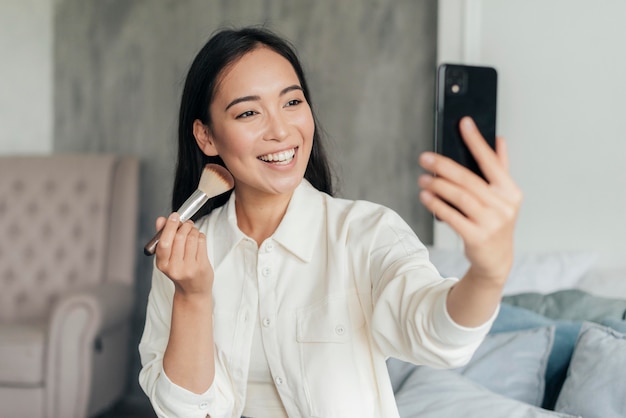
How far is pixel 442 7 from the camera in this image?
7.57 feet

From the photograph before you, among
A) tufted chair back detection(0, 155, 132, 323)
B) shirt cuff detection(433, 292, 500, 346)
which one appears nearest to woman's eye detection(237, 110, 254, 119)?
shirt cuff detection(433, 292, 500, 346)

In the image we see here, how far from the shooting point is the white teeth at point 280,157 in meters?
1.32

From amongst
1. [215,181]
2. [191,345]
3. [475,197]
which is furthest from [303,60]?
[475,197]

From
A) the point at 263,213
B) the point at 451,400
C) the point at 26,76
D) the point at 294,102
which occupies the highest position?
the point at 26,76

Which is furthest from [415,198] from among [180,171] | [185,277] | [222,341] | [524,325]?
[185,277]

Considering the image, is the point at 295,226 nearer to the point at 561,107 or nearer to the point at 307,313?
the point at 307,313

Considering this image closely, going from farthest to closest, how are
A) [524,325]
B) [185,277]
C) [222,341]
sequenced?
[524,325] → [222,341] → [185,277]

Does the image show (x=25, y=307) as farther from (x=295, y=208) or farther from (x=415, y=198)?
(x=295, y=208)

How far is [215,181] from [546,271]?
3.65ft

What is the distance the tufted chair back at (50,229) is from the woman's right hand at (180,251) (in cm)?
196

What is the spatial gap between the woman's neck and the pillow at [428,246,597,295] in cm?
71

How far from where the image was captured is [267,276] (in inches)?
53.0

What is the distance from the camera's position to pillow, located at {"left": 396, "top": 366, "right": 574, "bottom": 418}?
4.59 ft

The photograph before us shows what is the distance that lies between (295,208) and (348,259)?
17 cm
